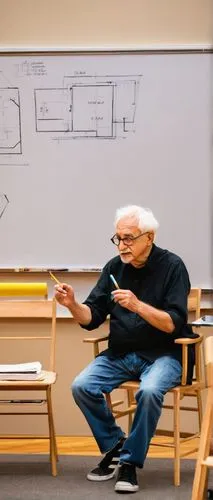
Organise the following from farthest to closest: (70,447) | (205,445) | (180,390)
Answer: (70,447) < (180,390) < (205,445)

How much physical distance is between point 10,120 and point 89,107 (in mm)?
423

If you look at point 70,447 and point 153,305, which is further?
point 70,447

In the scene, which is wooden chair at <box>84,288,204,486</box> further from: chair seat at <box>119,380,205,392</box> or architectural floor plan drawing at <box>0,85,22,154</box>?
architectural floor plan drawing at <box>0,85,22,154</box>

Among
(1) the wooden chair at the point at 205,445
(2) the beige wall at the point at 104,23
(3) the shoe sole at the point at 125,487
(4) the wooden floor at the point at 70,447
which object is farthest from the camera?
(2) the beige wall at the point at 104,23

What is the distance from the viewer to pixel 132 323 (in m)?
3.67

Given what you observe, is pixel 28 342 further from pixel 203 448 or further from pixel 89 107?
pixel 203 448

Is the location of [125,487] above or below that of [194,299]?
below

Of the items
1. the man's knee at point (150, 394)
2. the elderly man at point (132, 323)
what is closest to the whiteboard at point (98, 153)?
the elderly man at point (132, 323)

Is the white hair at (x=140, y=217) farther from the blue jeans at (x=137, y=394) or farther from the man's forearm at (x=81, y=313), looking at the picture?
the blue jeans at (x=137, y=394)

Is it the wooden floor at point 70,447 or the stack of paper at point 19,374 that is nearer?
the stack of paper at point 19,374

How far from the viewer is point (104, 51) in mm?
4309

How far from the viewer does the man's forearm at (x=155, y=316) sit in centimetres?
348

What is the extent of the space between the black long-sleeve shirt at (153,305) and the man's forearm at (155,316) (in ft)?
0.21

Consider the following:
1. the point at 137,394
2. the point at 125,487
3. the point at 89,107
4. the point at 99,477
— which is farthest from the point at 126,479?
the point at 89,107
